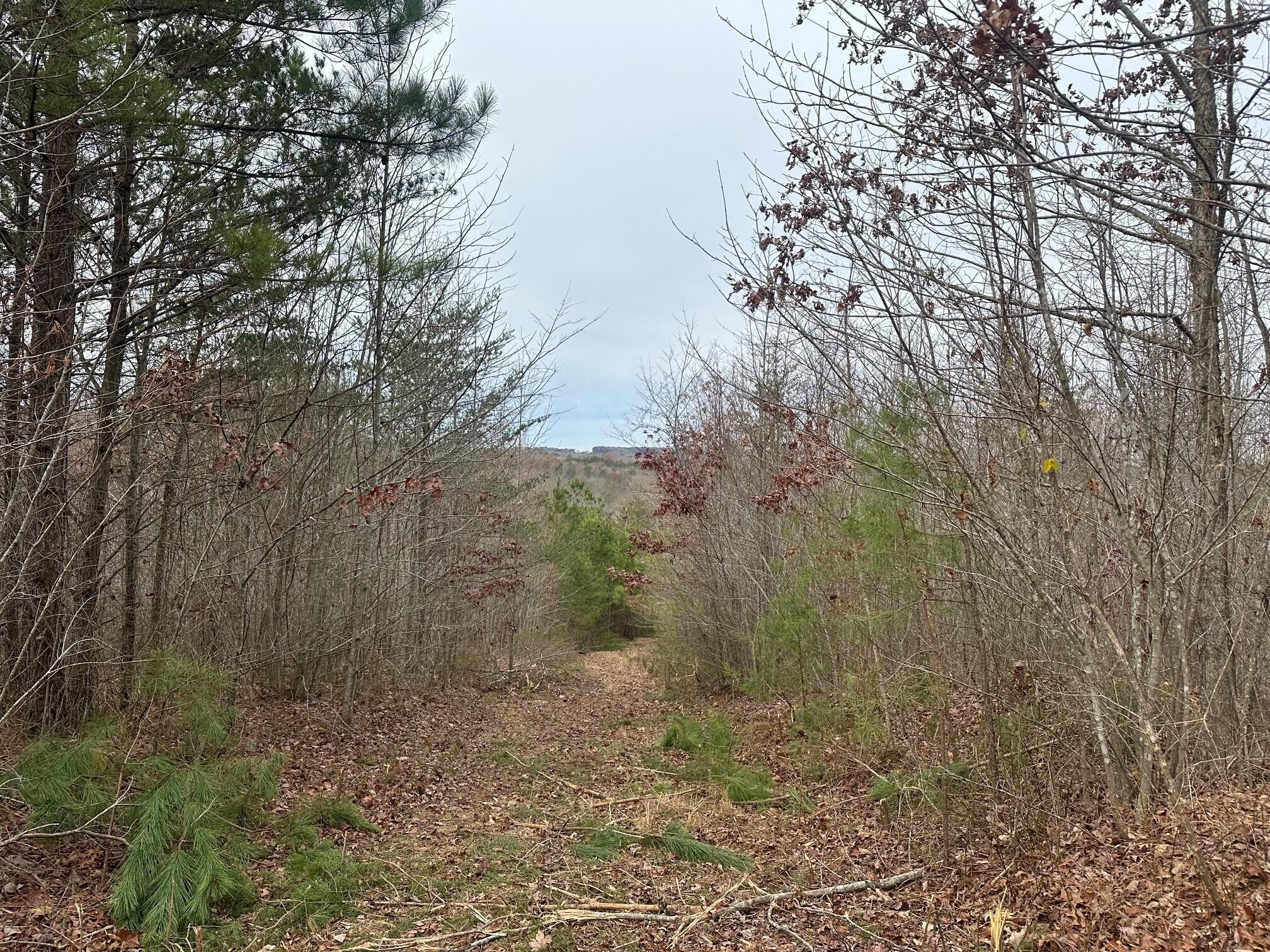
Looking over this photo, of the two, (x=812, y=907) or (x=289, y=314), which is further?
(x=289, y=314)

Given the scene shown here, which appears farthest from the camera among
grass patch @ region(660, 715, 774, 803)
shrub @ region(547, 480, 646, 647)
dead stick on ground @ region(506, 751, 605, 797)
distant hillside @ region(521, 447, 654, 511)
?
shrub @ region(547, 480, 646, 647)

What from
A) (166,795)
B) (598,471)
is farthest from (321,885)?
(598,471)

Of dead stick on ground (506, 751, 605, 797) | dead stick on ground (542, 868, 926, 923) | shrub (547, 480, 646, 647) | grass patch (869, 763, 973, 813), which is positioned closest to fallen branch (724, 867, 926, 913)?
dead stick on ground (542, 868, 926, 923)

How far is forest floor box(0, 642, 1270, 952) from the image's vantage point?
4.05 metres

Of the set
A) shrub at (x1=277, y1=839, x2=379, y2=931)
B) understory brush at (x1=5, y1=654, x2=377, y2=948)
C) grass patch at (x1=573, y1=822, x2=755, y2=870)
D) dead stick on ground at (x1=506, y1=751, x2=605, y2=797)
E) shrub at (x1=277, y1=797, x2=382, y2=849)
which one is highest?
understory brush at (x1=5, y1=654, x2=377, y2=948)

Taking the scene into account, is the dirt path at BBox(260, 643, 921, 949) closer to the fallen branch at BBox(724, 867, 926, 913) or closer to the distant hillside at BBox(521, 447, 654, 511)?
the fallen branch at BBox(724, 867, 926, 913)

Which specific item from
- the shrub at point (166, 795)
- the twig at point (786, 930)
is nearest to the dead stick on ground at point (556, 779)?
the shrub at point (166, 795)

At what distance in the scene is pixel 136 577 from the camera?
7.37 meters

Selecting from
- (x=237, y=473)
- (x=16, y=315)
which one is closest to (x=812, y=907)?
(x=16, y=315)

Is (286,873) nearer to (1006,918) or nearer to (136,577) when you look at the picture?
(136,577)

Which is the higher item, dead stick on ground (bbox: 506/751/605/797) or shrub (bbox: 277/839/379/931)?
shrub (bbox: 277/839/379/931)

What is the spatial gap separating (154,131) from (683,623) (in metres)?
12.1

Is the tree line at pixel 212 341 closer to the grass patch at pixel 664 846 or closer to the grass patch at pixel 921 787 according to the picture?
the grass patch at pixel 664 846

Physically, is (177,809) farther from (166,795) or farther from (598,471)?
(598,471)
